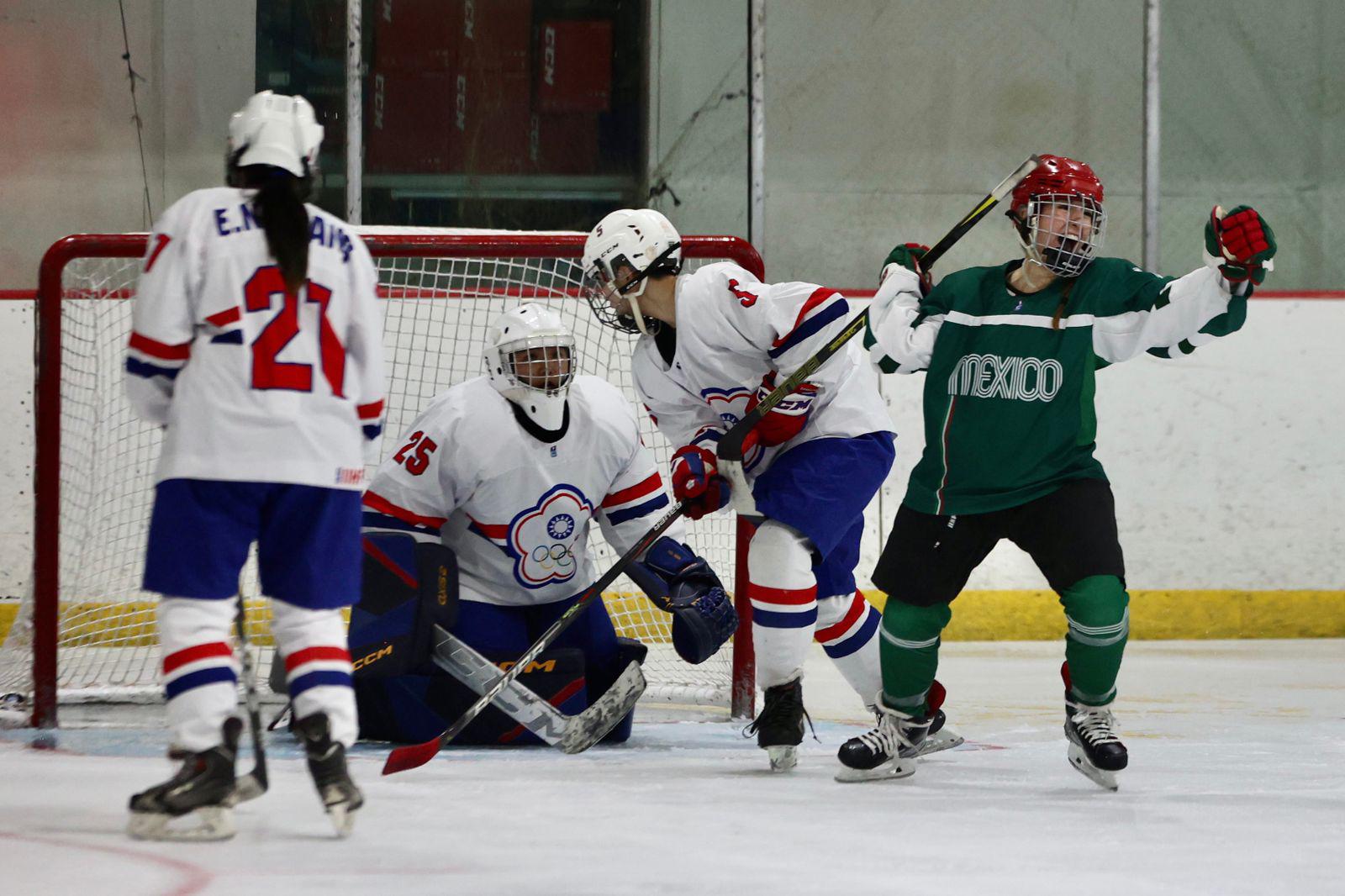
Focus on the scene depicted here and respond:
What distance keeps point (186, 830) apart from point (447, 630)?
3.43 ft

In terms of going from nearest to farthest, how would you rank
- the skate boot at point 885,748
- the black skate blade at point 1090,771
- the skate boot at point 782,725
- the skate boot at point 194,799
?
→ the skate boot at point 194,799 < the black skate blade at point 1090,771 < the skate boot at point 885,748 < the skate boot at point 782,725

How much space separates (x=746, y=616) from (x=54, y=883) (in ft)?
6.45

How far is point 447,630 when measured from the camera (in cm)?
304

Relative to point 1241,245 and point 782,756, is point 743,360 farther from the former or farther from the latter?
point 1241,245

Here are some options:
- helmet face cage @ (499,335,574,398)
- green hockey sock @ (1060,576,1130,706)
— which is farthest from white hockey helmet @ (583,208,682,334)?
green hockey sock @ (1060,576,1130,706)

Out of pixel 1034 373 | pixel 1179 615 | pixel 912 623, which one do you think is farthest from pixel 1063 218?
pixel 1179 615

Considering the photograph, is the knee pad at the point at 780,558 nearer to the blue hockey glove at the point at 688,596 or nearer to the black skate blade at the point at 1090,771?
the blue hockey glove at the point at 688,596

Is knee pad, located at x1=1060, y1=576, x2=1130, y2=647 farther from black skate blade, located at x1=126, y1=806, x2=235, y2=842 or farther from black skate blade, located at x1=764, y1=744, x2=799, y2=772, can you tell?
black skate blade, located at x1=126, y1=806, x2=235, y2=842

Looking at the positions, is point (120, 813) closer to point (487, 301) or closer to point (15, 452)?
point (487, 301)

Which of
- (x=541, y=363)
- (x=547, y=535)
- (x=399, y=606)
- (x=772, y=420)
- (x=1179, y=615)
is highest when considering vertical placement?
(x=541, y=363)

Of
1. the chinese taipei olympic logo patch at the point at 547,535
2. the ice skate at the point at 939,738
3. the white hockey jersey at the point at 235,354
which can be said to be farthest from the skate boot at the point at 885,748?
the white hockey jersey at the point at 235,354

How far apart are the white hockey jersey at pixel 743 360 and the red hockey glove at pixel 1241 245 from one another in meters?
0.66

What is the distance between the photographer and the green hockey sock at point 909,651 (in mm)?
2656

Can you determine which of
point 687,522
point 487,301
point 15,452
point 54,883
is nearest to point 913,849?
point 54,883
